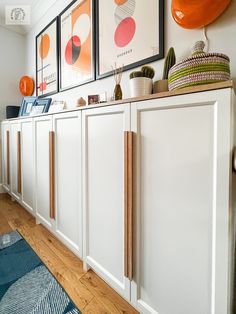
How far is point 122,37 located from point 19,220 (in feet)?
6.73

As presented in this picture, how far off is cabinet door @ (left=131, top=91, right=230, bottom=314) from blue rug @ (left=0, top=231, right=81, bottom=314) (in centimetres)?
46

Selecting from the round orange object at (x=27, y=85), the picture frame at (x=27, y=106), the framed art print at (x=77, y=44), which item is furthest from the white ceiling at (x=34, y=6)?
the picture frame at (x=27, y=106)

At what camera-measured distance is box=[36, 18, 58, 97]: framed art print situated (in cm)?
234

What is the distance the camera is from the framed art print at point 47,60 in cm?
234

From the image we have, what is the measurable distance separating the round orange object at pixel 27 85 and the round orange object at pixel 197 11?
2.42 metres

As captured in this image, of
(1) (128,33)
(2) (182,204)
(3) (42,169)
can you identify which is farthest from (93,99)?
(2) (182,204)

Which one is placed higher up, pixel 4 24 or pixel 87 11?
pixel 4 24

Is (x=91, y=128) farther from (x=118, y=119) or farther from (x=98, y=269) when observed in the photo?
(x=98, y=269)

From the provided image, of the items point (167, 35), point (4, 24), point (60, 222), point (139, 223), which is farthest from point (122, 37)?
point (4, 24)

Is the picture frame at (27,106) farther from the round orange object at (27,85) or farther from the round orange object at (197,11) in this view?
the round orange object at (197,11)

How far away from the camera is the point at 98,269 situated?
1228mm

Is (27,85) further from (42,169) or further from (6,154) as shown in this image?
(42,169)

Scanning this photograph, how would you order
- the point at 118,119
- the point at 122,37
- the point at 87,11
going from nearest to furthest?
the point at 118,119
the point at 122,37
the point at 87,11

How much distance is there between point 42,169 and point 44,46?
1.70 meters
